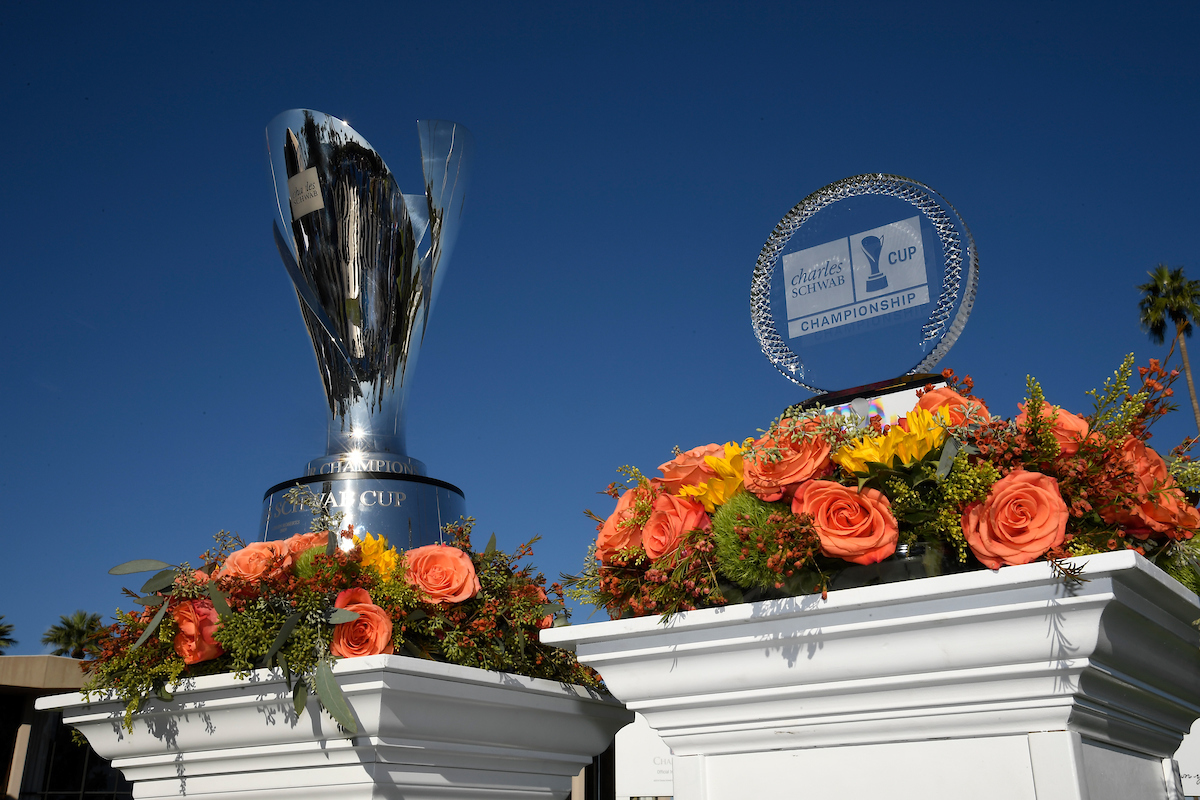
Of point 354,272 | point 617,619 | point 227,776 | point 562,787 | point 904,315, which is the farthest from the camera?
point 354,272

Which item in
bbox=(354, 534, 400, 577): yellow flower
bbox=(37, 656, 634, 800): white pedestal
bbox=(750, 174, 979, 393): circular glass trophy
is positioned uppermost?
bbox=(750, 174, 979, 393): circular glass trophy

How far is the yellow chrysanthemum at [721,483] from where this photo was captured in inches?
67.0

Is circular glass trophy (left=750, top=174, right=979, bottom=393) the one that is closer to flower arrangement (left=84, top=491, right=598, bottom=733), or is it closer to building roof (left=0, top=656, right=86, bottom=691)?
flower arrangement (left=84, top=491, right=598, bottom=733)

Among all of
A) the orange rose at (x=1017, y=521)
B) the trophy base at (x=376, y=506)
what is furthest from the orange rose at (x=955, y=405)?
the trophy base at (x=376, y=506)

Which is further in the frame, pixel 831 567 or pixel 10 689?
pixel 10 689

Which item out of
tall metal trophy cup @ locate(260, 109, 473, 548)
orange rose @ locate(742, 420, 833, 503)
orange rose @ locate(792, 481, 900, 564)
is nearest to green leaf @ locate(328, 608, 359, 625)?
orange rose @ locate(742, 420, 833, 503)

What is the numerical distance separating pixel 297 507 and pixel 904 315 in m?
2.07

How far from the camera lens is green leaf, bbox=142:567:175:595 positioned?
2045 millimetres

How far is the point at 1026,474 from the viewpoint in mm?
1452

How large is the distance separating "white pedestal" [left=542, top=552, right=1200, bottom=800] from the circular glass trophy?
1214mm

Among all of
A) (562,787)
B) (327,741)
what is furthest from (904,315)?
(327,741)

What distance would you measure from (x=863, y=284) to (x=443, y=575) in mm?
1499

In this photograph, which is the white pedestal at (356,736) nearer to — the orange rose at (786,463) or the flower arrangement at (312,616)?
the flower arrangement at (312,616)

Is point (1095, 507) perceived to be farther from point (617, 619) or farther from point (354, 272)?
point (354, 272)
